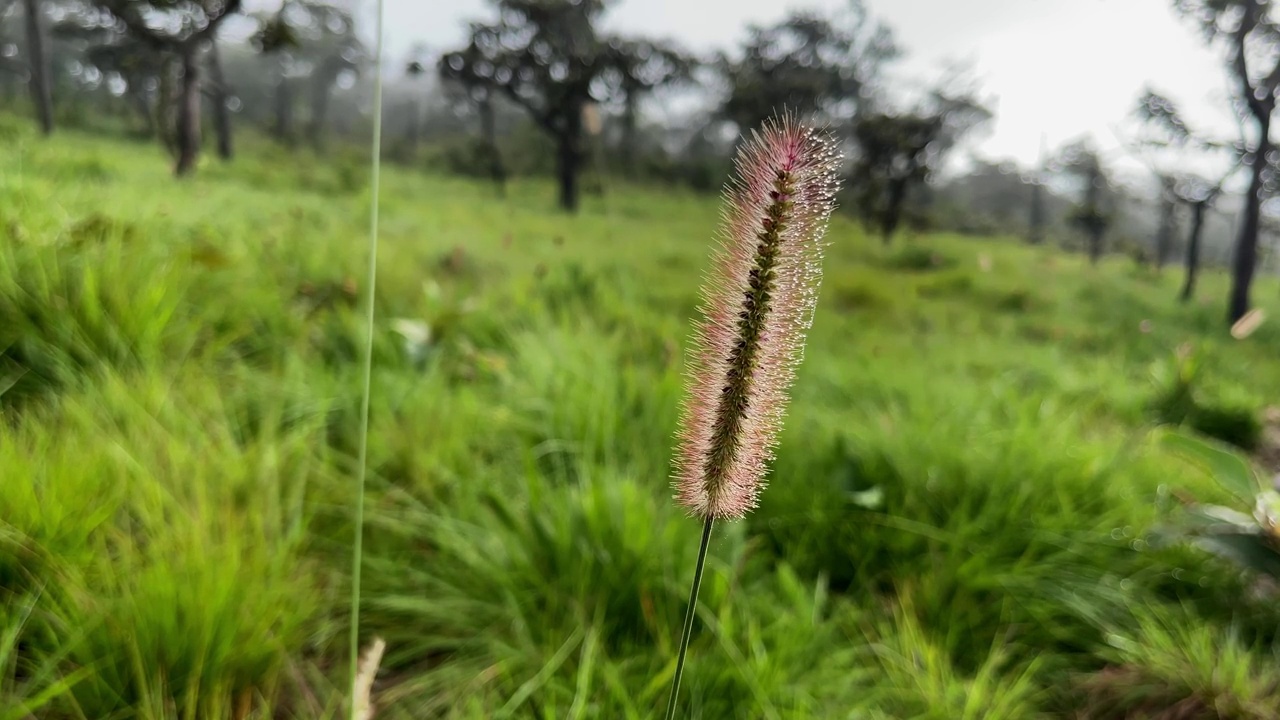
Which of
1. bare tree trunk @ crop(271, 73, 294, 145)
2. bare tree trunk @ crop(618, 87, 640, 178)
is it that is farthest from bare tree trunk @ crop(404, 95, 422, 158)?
bare tree trunk @ crop(618, 87, 640, 178)

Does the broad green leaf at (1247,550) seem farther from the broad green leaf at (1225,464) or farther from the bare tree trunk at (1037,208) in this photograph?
the bare tree trunk at (1037,208)

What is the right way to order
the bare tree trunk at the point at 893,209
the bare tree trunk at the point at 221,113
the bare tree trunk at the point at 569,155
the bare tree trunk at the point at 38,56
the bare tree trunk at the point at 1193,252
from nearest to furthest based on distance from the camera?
the bare tree trunk at the point at 1193,252
the bare tree trunk at the point at 38,56
the bare tree trunk at the point at 893,209
the bare tree trunk at the point at 569,155
the bare tree trunk at the point at 221,113

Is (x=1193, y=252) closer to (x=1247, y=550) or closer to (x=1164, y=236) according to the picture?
(x=1164, y=236)

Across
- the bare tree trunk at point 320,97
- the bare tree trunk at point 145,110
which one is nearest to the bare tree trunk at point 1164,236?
the bare tree trunk at point 145,110

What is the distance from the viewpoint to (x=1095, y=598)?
1.56 metres

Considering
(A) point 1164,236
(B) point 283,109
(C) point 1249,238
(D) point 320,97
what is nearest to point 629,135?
(A) point 1164,236

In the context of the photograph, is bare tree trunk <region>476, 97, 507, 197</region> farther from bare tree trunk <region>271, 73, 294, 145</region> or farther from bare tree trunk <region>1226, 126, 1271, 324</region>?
bare tree trunk <region>1226, 126, 1271, 324</region>

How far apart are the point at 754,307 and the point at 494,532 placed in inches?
44.0

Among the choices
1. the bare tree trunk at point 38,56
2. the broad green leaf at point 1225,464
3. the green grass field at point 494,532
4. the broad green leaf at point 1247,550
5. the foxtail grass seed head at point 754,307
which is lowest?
the green grass field at point 494,532

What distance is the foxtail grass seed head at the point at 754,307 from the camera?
47cm

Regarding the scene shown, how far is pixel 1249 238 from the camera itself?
20.6 feet

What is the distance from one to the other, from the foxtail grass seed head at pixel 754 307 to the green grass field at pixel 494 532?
7 centimetres

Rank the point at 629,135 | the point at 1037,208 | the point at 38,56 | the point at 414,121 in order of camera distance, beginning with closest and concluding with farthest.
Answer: the point at 38,56 < the point at 629,135 < the point at 1037,208 < the point at 414,121

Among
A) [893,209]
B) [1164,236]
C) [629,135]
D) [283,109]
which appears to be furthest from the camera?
[283,109]
